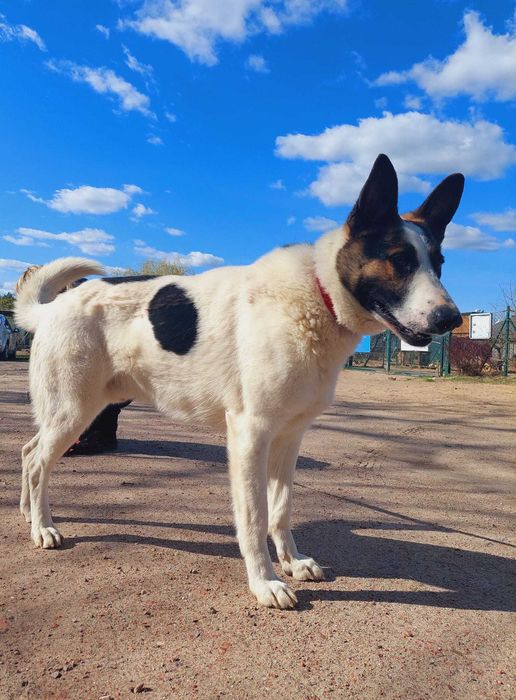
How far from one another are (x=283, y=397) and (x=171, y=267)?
4318 centimetres

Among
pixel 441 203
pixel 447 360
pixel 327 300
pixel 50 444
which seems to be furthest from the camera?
pixel 447 360

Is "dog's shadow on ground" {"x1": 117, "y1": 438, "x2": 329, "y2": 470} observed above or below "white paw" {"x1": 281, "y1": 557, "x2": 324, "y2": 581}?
above

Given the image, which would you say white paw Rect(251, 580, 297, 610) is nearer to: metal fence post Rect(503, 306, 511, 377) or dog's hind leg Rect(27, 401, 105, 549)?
dog's hind leg Rect(27, 401, 105, 549)

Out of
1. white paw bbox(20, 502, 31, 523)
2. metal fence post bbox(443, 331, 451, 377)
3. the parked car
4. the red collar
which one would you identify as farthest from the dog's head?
the parked car

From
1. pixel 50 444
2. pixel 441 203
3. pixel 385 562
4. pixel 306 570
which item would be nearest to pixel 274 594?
pixel 306 570

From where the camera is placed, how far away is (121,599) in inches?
92.9

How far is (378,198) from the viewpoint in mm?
2494

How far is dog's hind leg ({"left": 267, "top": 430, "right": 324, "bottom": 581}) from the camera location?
2.72 metres

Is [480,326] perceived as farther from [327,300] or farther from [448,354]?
[327,300]

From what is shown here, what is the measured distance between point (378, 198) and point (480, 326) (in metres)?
21.6

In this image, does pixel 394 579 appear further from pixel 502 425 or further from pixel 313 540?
pixel 502 425

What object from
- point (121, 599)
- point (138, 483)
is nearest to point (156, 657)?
point (121, 599)

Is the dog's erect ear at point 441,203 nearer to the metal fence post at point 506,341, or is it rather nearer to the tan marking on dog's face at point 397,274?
the tan marking on dog's face at point 397,274

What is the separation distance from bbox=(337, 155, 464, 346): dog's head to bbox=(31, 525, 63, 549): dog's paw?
7.13ft
